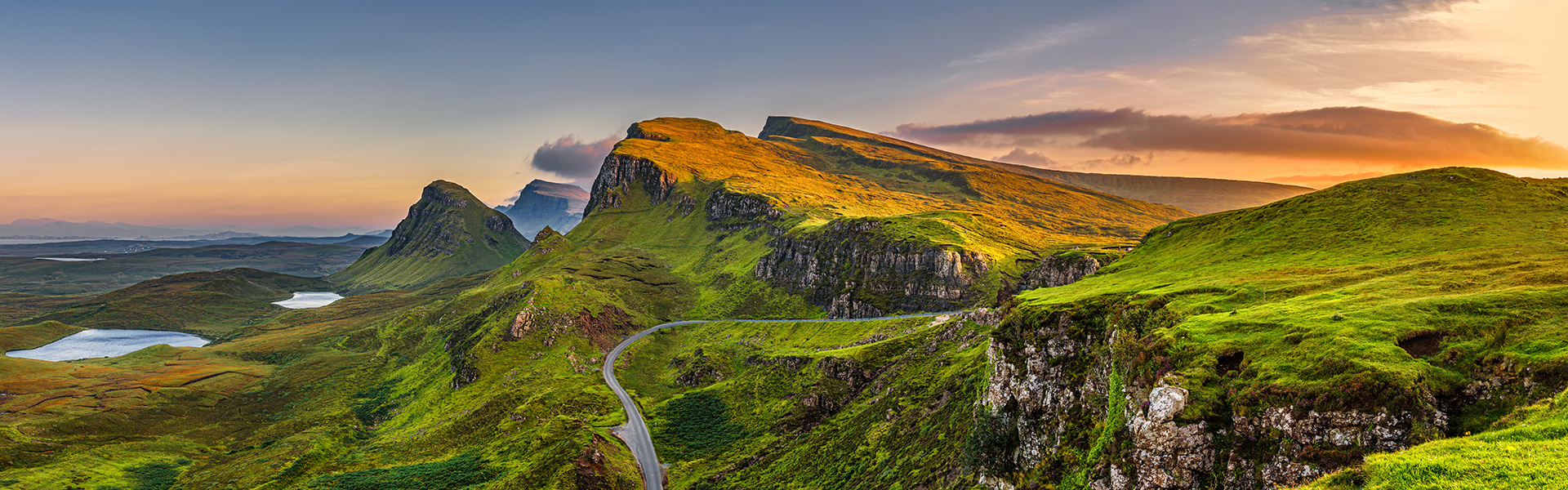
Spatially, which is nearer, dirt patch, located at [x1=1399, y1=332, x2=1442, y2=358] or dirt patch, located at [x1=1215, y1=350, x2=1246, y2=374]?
dirt patch, located at [x1=1399, y1=332, x2=1442, y2=358]

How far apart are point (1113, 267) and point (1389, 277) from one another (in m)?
60.7

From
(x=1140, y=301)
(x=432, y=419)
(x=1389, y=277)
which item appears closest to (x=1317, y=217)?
(x=1389, y=277)

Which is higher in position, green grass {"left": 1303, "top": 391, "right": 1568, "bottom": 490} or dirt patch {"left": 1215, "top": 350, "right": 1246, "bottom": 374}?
green grass {"left": 1303, "top": 391, "right": 1568, "bottom": 490}

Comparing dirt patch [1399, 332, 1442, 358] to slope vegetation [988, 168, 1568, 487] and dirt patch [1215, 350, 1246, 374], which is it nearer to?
slope vegetation [988, 168, 1568, 487]

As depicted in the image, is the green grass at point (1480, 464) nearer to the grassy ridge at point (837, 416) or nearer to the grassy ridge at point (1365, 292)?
the grassy ridge at point (1365, 292)

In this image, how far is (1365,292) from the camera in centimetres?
5434

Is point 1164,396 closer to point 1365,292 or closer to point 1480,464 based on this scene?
point 1480,464

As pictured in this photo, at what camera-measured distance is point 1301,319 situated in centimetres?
4762

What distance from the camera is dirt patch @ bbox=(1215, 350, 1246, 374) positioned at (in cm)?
4544

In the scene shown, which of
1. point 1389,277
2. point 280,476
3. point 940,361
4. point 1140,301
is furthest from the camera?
point 280,476

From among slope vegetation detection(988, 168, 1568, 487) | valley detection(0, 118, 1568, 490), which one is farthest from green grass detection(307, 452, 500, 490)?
slope vegetation detection(988, 168, 1568, 487)

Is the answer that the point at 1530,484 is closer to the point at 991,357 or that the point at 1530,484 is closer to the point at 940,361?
the point at 991,357

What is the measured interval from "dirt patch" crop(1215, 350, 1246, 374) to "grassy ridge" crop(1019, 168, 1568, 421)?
0.55 meters

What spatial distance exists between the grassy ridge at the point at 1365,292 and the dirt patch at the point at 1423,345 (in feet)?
0.51
